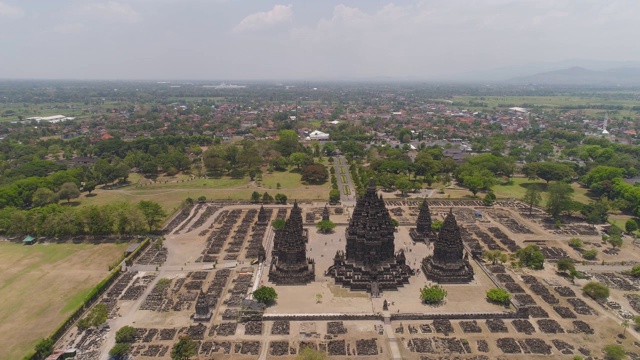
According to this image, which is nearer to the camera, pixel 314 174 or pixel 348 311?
pixel 348 311

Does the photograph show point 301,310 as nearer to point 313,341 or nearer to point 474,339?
point 313,341

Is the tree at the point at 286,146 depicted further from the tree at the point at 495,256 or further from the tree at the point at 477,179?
the tree at the point at 495,256

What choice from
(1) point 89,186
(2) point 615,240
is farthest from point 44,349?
(2) point 615,240

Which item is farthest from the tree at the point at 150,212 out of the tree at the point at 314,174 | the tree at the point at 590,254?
the tree at the point at 590,254

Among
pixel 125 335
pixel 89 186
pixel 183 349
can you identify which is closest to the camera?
pixel 183 349

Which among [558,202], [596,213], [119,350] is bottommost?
[119,350]

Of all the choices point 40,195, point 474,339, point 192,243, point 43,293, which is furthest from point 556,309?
point 40,195

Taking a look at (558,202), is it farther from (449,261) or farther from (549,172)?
(449,261)
